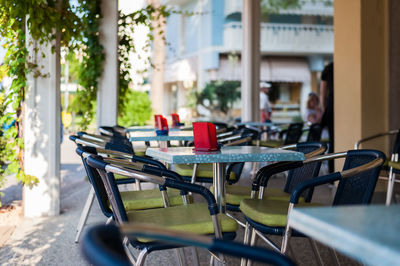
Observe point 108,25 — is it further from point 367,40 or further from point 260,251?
point 260,251

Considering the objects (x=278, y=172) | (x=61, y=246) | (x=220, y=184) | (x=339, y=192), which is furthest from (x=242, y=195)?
(x=61, y=246)

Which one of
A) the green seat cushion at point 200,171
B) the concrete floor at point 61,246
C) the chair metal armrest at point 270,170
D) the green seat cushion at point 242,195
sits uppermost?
the chair metal armrest at point 270,170

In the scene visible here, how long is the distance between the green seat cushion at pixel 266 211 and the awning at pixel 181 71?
1464 centimetres

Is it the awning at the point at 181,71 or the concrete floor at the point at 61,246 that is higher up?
the awning at the point at 181,71

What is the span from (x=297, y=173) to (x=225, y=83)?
43.3 ft

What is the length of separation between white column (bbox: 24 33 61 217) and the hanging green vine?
0.22 feet

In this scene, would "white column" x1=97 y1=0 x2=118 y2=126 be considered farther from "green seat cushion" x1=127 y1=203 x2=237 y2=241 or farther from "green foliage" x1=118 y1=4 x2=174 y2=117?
"green seat cushion" x1=127 y1=203 x2=237 y2=241

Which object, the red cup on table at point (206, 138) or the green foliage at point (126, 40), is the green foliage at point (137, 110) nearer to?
the green foliage at point (126, 40)

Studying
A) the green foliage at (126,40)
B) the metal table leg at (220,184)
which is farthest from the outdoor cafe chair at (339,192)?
the green foliage at (126,40)

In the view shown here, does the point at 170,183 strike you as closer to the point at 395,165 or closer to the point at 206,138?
the point at 206,138

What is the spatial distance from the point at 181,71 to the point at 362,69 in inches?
514

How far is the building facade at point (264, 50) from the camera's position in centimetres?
1659

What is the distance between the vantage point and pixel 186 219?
216cm

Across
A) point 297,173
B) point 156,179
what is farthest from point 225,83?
point 156,179
